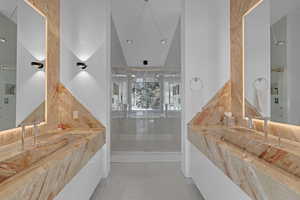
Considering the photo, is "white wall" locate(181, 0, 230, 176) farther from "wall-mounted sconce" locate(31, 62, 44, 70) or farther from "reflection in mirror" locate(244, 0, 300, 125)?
"wall-mounted sconce" locate(31, 62, 44, 70)

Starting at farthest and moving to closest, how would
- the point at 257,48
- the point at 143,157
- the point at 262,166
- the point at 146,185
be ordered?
the point at 143,157
the point at 146,185
the point at 257,48
the point at 262,166

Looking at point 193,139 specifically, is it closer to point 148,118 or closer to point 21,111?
point 21,111

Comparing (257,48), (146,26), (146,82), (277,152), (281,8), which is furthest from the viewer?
(146,82)

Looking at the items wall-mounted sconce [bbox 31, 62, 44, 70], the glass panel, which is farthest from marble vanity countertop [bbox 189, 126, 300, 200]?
the glass panel

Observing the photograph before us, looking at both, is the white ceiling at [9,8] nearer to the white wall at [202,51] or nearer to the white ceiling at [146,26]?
the white wall at [202,51]

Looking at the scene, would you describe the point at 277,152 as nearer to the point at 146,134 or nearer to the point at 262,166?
the point at 262,166

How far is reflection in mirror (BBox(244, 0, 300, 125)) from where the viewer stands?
6.50ft

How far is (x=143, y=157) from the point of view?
4906 mm

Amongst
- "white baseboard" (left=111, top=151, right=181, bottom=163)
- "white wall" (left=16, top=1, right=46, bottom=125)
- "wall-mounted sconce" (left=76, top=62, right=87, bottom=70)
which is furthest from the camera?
"white baseboard" (left=111, top=151, right=181, bottom=163)

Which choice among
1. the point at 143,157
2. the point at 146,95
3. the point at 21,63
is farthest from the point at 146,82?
the point at 21,63

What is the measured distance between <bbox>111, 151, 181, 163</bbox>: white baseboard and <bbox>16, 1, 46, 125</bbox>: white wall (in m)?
2.51

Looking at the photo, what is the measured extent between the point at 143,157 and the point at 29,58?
3.23m

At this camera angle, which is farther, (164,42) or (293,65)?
(164,42)

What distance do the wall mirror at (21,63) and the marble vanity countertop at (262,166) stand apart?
6.44 ft
